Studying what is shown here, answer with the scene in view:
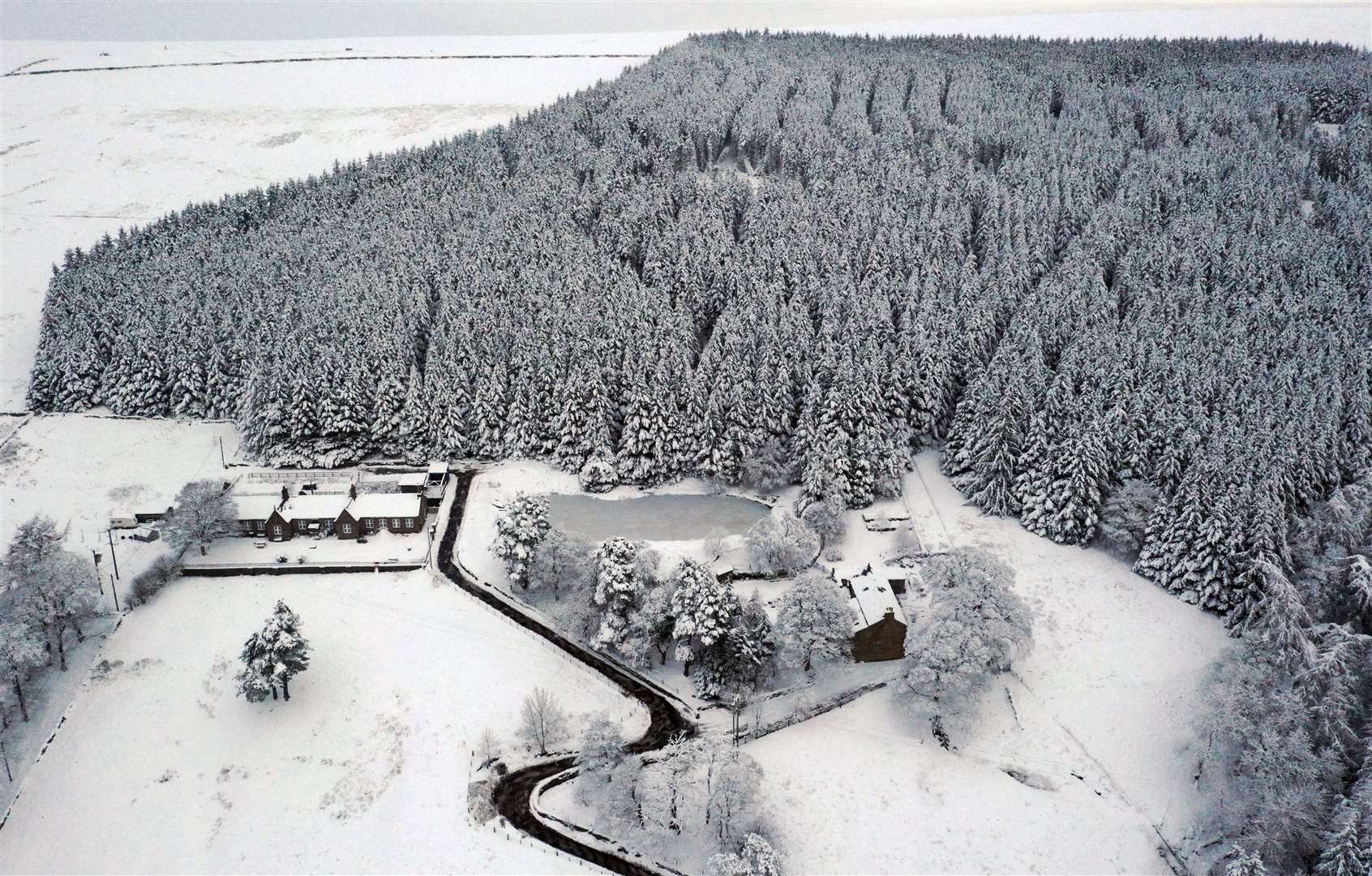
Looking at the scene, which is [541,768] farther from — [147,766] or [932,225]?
[932,225]

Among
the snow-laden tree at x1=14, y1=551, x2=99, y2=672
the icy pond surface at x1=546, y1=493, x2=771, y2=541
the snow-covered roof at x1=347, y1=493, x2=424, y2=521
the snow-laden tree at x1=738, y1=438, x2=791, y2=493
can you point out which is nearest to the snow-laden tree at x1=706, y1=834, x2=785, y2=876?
the icy pond surface at x1=546, y1=493, x2=771, y2=541

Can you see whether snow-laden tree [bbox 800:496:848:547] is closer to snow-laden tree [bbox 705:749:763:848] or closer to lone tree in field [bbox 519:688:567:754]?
lone tree in field [bbox 519:688:567:754]

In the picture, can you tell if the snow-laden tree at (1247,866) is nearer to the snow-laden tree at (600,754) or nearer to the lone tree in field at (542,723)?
the snow-laden tree at (600,754)

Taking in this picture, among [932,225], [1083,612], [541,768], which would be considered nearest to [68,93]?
[932,225]

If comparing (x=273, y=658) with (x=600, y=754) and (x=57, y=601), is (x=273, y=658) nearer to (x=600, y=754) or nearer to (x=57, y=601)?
(x=57, y=601)

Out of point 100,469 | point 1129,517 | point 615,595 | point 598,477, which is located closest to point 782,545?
point 615,595
